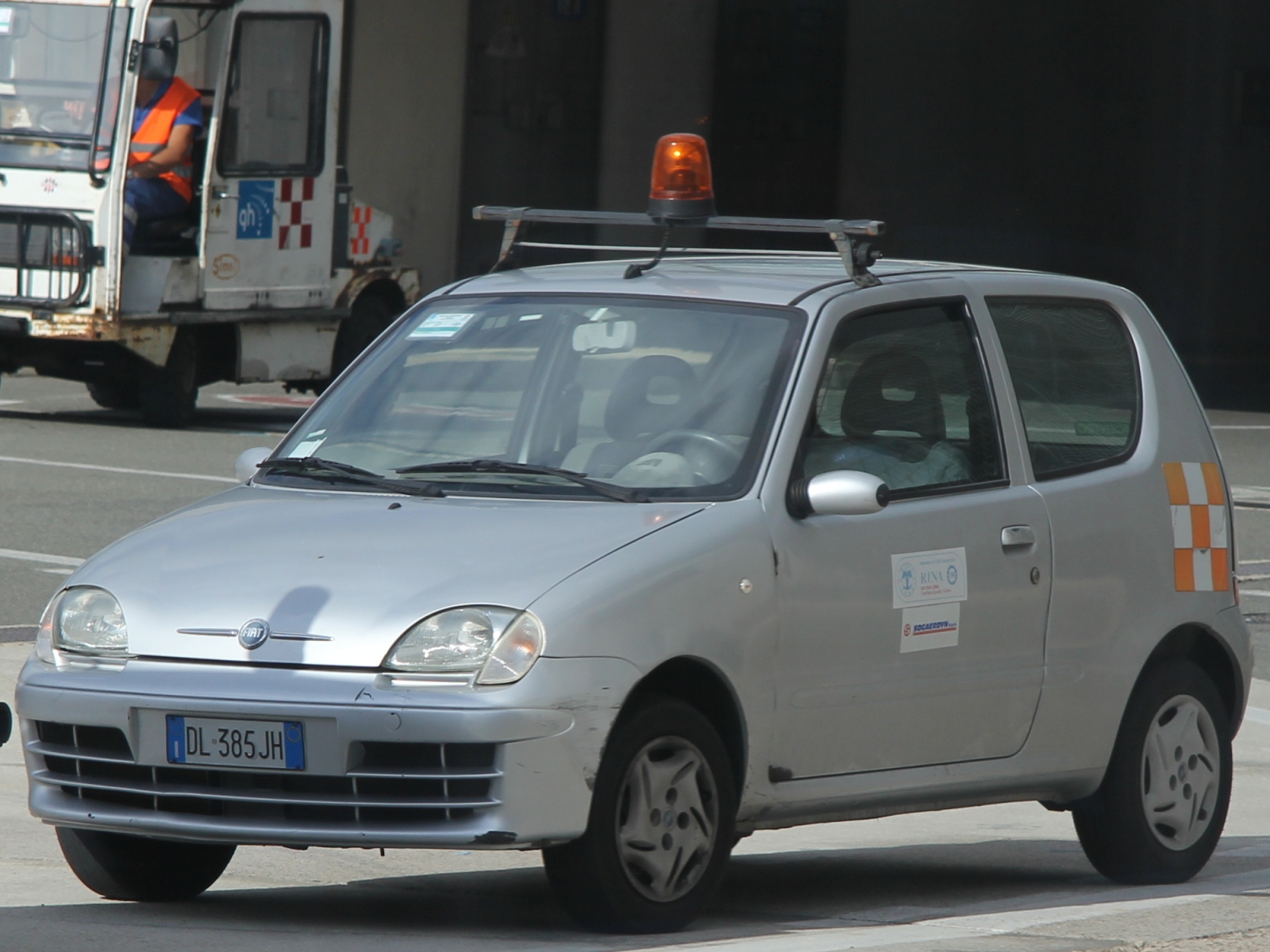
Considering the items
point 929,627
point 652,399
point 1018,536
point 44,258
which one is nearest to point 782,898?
point 929,627

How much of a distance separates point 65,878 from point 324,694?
1446 millimetres

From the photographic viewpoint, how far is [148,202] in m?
17.8

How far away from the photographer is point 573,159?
102 ft

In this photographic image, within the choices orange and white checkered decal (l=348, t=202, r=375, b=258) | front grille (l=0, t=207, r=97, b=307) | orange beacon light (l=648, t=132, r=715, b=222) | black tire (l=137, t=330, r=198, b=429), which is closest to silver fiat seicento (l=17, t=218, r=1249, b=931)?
orange beacon light (l=648, t=132, r=715, b=222)

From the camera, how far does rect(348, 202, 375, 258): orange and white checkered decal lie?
19.6 m

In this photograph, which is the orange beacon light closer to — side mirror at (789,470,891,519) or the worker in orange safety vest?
side mirror at (789,470,891,519)

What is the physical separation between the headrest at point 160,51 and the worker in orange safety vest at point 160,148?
35 centimetres

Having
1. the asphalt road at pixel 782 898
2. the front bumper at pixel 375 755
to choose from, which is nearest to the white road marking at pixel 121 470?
the asphalt road at pixel 782 898

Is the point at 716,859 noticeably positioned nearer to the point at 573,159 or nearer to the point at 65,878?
the point at 65,878

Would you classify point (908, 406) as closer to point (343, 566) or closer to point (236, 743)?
point (343, 566)

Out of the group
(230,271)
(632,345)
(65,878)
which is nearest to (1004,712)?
(632,345)

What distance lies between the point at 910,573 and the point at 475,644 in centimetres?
126

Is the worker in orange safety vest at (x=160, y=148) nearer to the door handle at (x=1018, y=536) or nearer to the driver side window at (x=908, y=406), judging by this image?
the driver side window at (x=908, y=406)

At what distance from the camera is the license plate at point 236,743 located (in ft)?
17.4
